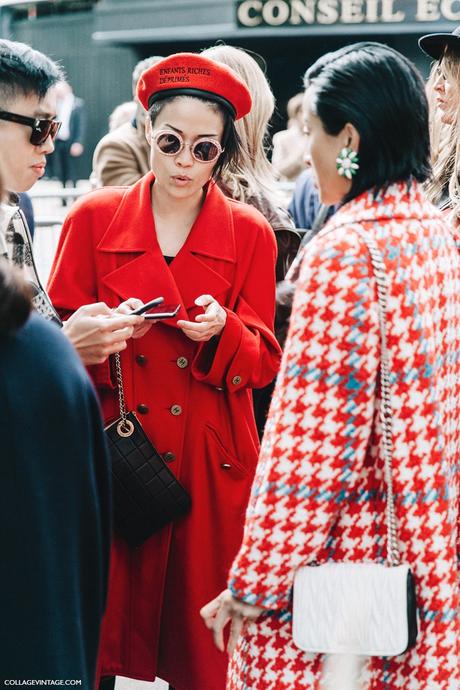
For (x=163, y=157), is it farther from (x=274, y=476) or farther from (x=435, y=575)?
(x=435, y=575)

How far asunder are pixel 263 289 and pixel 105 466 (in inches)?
54.8

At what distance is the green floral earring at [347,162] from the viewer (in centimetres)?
209

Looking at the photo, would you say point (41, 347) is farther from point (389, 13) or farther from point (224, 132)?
point (389, 13)

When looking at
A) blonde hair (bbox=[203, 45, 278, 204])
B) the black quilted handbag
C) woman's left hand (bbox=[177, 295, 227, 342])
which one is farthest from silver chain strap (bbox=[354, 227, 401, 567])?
blonde hair (bbox=[203, 45, 278, 204])

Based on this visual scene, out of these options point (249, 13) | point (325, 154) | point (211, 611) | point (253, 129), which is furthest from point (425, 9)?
point (211, 611)

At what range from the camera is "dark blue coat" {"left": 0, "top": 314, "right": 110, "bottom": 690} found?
5.59ft

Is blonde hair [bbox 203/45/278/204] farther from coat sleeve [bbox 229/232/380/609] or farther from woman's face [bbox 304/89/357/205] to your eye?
coat sleeve [bbox 229/232/380/609]

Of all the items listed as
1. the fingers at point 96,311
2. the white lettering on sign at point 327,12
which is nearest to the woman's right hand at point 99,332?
the fingers at point 96,311

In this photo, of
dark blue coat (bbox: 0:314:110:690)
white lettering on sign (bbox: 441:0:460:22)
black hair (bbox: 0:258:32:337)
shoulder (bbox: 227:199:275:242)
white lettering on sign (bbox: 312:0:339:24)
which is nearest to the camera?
black hair (bbox: 0:258:32:337)

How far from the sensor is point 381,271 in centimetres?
201

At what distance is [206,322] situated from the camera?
9.54 feet

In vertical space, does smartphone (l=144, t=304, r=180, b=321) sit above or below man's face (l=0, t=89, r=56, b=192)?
below

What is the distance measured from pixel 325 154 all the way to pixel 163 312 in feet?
2.84

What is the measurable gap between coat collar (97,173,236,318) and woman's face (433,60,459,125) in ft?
2.56
